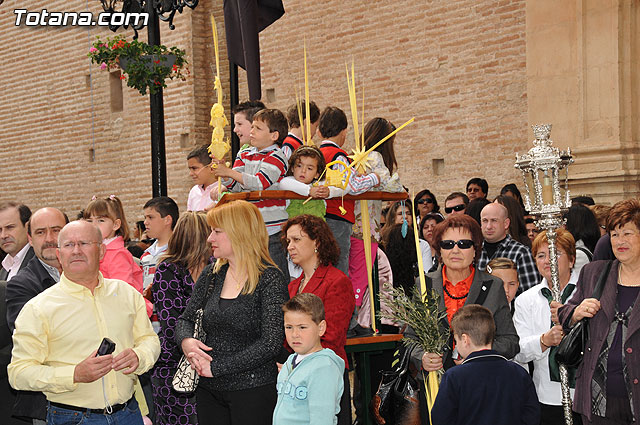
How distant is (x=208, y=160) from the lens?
7090 millimetres

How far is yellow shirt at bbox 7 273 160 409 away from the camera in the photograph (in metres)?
3.78

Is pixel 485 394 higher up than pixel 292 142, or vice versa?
pixel 292 142

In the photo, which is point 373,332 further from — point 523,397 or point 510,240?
point 523,397

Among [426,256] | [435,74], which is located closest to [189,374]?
[426,256]

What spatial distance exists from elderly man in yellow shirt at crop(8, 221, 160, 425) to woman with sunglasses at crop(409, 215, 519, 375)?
1.57m

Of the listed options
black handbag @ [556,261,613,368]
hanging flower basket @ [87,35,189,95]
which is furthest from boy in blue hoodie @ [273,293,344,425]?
hanging flower basket @ [87,35,189,95]

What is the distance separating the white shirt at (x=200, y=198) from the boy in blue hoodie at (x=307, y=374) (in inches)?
121

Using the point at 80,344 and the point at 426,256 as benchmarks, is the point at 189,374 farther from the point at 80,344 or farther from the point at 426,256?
the point at 426,256

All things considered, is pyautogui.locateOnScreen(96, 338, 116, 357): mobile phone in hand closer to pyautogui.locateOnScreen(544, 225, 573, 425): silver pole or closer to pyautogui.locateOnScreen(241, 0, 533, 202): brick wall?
pyautogui.locateOnScreen(544, 225, 573, 425): silver pole

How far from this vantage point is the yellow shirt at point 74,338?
149 inches

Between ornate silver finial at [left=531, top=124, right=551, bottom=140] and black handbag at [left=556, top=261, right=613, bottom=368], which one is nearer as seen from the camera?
black handbag at [left=556, top=261, right=613, bottom=368]

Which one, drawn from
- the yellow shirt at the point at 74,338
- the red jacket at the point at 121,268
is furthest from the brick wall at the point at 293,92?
the yellow shirt at the point at 74,338

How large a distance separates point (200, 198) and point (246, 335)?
123 inches

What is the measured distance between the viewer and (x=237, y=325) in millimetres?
4145
